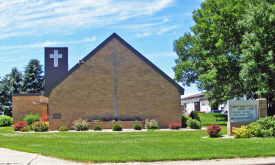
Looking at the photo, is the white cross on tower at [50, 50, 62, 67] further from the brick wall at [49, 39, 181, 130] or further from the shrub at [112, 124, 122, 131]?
the shrub at [112, 124, 122, 131]

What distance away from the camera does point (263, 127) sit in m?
17.5

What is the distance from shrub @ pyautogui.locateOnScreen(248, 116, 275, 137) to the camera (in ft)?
56.0

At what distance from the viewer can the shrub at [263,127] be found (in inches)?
672

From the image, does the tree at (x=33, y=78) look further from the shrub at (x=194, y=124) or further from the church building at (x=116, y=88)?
the shrub at (x=194, y=124)

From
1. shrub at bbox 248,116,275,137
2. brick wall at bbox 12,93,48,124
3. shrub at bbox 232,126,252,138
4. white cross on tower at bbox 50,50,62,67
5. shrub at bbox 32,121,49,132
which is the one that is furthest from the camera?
brick wall at bbox 12,93,48,124

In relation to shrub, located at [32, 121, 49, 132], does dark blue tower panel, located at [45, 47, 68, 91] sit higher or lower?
higher

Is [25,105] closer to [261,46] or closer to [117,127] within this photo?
[117,127]

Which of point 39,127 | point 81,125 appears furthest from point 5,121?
point 81,125

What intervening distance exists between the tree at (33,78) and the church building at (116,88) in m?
33.4

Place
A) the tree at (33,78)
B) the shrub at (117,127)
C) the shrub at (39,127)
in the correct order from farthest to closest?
the tree at (33,78) < the shrub at (39,127) < the shrub at (117,127)

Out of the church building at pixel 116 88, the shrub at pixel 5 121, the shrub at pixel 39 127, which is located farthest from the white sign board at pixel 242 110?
the shrub at pixel 5 121

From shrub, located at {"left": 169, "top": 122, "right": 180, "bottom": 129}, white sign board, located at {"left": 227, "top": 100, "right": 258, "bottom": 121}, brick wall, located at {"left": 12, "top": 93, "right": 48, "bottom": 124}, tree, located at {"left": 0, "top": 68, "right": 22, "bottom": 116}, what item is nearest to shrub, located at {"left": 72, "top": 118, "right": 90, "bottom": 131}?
shrub, located at {"left": 169, "top": 122, "right": 180, "bottom": 129}

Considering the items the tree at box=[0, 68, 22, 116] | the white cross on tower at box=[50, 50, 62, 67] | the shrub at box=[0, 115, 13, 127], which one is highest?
the white cross on tower at box=[50, 50, 62, 67]

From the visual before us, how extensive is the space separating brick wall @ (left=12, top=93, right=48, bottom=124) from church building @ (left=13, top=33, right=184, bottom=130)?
41.1 ft
